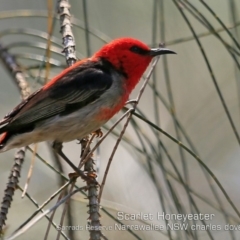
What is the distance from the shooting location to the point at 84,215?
4605 millimetres

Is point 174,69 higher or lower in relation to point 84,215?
higher

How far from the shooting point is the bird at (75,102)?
121 inches

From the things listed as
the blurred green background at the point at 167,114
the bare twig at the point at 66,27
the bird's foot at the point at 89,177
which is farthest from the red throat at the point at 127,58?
the blurred green background at the point at 167,114

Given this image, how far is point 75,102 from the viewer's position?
3205 millimetres

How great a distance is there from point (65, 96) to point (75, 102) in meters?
0.07

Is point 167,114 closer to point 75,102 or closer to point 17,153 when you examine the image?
point 75,102

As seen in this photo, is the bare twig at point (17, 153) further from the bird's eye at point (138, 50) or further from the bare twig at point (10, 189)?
the bird's eye at point (138, 50)

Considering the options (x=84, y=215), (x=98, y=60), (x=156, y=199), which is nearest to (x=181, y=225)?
(x=98, y=60)

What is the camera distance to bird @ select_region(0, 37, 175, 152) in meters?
3.08

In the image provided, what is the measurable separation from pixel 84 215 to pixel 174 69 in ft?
5.28

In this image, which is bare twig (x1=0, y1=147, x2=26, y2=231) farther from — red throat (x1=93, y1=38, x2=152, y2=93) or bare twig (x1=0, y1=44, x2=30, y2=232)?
red throat (x1=93, y1=38, x2=152, y2=93)

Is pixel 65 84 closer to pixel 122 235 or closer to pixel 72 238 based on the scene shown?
pixel 72 238

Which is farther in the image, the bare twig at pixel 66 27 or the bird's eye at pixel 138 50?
the bird's eye at pixel 138 50

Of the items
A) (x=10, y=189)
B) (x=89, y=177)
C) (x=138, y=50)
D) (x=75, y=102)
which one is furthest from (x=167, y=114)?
(x=10, y=189)
